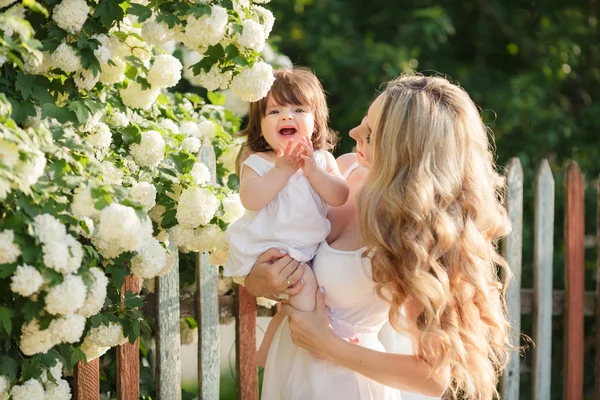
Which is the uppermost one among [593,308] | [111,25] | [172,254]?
[111,25]

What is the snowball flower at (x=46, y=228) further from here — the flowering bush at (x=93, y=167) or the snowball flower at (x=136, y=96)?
the snowball flower at (x=136, y=96)

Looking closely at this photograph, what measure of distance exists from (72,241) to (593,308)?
Answer: 2695 millimetres

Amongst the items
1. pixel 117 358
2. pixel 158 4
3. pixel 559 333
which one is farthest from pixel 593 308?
pixel 158 4

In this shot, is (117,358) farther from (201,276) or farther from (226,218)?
(226,218)

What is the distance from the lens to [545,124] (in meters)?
5.02

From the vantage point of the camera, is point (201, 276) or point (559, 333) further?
point (559, 333)

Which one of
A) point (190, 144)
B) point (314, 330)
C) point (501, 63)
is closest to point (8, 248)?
point (314, 330)

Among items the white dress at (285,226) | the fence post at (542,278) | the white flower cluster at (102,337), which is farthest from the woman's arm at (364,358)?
the fence post at (542,278)

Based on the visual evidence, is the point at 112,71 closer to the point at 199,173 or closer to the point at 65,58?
the point at 65,58

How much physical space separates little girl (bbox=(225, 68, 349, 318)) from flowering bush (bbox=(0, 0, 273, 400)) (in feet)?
0.45

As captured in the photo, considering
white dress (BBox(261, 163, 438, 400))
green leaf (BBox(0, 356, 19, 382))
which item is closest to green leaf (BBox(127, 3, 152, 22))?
white dress (BBox(261, 163, 438, 400))

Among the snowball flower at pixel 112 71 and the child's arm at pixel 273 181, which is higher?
the snowball flower at pixel 112 71

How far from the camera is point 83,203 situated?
1.82 metres

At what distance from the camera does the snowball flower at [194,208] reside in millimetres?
2355
